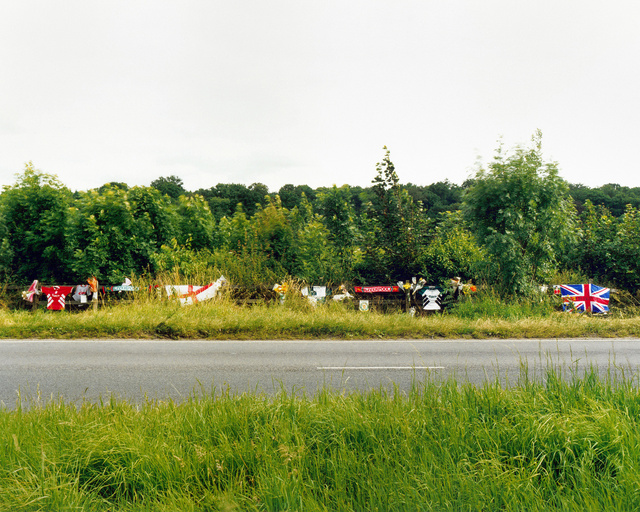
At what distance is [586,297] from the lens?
1386 cm

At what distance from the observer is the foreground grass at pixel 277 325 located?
10547mm

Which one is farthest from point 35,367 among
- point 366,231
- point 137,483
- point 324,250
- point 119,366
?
point 366,231

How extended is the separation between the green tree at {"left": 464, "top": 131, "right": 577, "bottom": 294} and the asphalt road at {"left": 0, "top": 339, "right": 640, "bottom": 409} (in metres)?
3.40

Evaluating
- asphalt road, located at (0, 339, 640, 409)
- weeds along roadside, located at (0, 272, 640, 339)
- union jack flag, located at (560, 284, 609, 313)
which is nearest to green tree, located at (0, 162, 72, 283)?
weeds along roadside, located at (0, 272, 640, 339)

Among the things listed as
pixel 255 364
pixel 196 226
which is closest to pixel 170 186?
pixel 196 226

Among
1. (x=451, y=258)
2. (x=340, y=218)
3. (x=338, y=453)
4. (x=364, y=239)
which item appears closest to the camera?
(x=338, y=453)

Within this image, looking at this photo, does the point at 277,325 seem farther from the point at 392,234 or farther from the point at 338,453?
the point at 338,453

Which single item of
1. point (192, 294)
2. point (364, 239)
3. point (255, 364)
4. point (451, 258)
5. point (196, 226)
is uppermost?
point (196, 226)

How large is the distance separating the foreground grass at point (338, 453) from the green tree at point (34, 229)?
40.7 feet

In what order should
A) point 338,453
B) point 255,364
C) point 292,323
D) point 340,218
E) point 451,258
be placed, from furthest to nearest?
point 340,218, point 451,258, point 292,323, point 255,364, point 338,453

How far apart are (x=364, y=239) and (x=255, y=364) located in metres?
8.28

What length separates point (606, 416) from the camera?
353cm

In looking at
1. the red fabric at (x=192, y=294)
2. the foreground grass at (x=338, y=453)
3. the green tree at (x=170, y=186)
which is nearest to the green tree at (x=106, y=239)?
the red fabric at (x=192, y=294)

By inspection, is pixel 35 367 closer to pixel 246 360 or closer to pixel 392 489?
pixel 246 360
